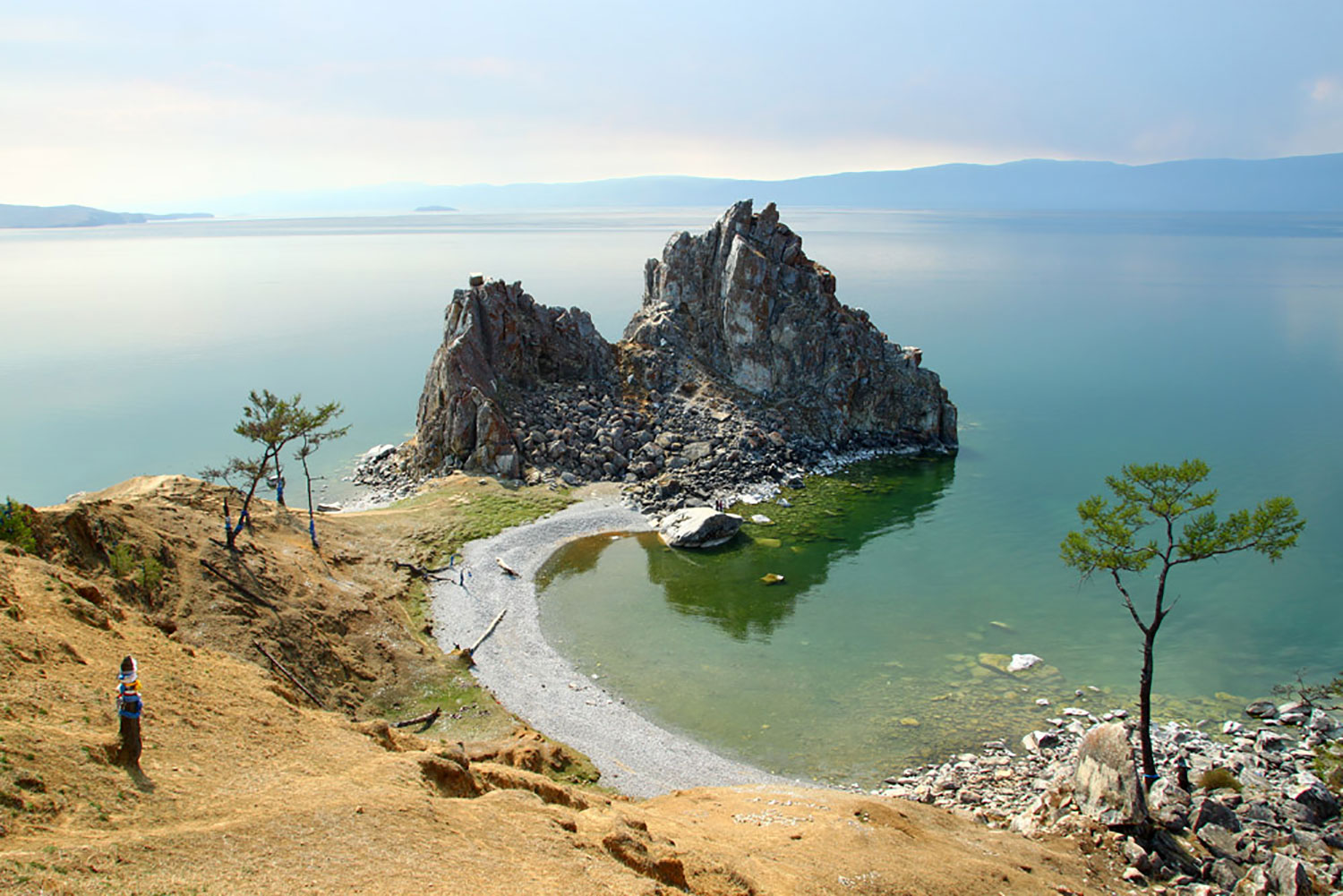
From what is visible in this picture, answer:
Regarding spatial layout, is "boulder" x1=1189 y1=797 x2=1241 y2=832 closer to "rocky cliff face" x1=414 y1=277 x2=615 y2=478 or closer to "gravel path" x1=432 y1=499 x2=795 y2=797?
"gravel path" x1=432 y1=499 x2=795 y2=797

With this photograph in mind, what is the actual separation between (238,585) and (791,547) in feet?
111

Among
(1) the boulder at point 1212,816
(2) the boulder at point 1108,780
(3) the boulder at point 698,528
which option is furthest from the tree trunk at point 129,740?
(3) the boulder at point 698,528

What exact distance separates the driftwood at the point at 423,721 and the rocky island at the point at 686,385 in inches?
1116

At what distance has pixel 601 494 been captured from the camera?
201ft

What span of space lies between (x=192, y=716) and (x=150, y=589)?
40.0 feet

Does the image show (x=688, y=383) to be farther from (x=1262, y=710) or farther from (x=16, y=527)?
(x=16, y=527)

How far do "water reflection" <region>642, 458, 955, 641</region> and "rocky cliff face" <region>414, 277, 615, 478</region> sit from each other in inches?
652

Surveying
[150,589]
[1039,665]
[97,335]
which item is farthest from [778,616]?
[97,335]

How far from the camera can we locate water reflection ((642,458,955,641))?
46.8m

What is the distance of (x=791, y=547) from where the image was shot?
5488cm

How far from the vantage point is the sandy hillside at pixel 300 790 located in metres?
14.8

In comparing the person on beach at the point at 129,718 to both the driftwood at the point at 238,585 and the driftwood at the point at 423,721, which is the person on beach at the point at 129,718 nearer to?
the driftwood at the point at 423,721

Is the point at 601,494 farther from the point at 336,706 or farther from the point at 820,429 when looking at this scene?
the point at 336,706

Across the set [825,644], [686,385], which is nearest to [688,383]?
[686,385]
